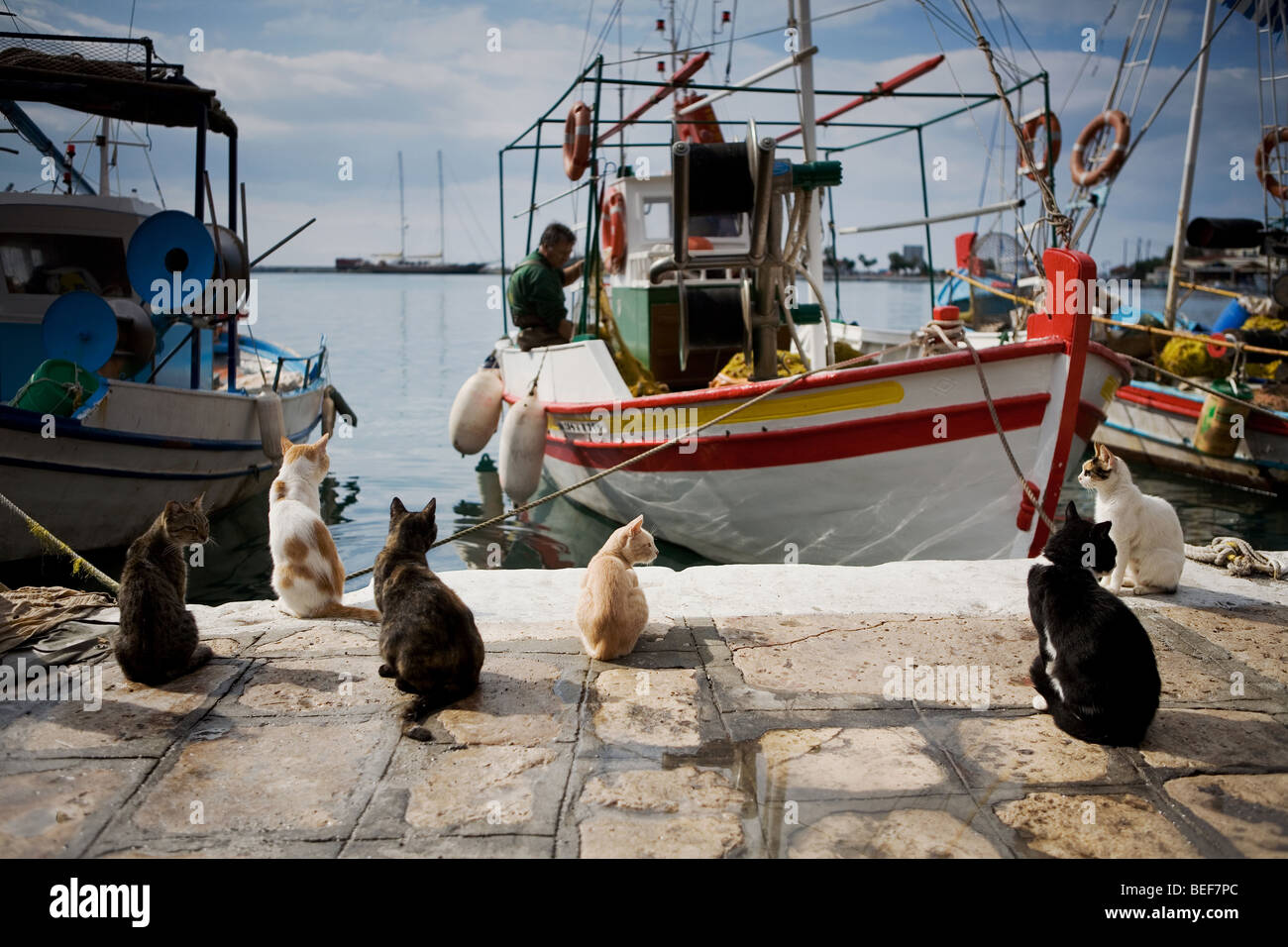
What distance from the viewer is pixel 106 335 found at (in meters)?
7.54

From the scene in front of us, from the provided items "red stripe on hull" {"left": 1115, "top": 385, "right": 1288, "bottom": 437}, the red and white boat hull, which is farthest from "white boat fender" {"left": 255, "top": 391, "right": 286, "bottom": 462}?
"red stripe on hull" {"left": 1115, "top": 385, "right": 1288, "bottom": 437}

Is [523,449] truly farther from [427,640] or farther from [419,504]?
[427,640]

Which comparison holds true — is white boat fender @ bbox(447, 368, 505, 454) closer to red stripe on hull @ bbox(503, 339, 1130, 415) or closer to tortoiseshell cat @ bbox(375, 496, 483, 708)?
red stripe on hull @ bbox(503, 339, 1130, 415)

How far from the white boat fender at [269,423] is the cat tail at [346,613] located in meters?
6.28

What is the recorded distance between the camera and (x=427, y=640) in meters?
2.90

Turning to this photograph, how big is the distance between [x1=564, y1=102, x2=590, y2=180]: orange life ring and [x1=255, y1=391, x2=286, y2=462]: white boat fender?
396cm

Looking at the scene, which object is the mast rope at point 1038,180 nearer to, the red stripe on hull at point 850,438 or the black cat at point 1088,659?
the red stripe on hull at point 850,438

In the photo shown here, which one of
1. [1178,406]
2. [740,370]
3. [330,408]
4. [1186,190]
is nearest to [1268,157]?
[1186,190]

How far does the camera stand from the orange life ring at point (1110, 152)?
1366cm

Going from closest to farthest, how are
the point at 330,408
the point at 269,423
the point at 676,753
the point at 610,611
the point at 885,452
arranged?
the point at 676,753
the point at 610,611
the point at 885,452
the point at 269,423
the point at 330,408

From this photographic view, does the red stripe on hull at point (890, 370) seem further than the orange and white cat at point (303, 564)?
Yes

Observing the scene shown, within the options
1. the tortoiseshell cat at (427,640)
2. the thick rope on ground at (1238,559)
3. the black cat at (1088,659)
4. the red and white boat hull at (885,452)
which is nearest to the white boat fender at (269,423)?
the red and white boat hull at (885,452)

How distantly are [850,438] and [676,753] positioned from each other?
13.4ft

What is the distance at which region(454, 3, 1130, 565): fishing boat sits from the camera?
5832 millimetres
